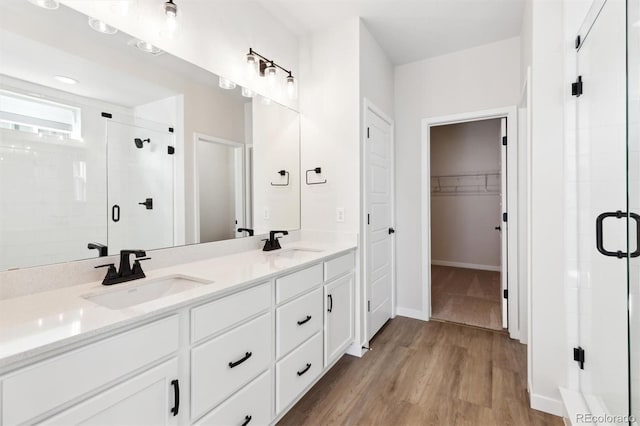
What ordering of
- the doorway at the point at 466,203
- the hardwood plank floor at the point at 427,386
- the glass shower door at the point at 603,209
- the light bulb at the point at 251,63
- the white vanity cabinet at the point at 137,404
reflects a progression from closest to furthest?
the white vanity cabinet at the point at 137,404 < the glass shower door at the point at 603,209 < the hardwood plank floor at the point at 427,386 < the light bulb at the point at 251,63 < the doorway at the point at 466,203

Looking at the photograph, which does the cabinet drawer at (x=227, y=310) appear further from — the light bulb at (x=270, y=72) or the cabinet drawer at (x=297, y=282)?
the light bulb at (x=270, y=72)

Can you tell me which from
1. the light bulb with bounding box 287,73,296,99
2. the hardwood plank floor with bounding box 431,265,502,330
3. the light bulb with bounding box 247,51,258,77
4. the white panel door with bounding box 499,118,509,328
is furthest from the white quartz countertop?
the hardwood plank floor with bounding box 431,265,502,330

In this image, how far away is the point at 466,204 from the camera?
5.53 metres

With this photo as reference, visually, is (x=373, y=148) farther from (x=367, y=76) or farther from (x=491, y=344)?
(x=491, y=344)

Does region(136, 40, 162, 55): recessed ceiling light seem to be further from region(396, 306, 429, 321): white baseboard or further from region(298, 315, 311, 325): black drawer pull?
region(396, 306, 429, 321): white baseboard

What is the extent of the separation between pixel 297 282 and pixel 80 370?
104 centimetres

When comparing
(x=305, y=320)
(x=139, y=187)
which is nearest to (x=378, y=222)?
(x=305, y=320)

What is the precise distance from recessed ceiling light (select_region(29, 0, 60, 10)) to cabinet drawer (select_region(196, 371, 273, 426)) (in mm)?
1758

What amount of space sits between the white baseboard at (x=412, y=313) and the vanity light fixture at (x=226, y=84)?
2.70 m

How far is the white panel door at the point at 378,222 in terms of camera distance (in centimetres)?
269

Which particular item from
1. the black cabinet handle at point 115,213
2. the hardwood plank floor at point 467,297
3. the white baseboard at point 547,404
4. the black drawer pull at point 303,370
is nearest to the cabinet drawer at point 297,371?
the black drawer pull at point 303,370

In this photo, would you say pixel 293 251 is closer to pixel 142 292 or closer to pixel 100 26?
pixel 142 292

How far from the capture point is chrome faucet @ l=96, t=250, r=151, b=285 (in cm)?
134

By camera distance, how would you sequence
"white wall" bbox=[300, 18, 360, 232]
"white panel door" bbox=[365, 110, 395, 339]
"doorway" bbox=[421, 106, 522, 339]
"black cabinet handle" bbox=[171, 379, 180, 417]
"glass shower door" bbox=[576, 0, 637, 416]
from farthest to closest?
"doorway" bbox=[421, 106, 522, 339] → "white panel door" bbox=[365, 110, 395, 339] → "white wall" bbox=[300, 18, 360, 232] → "glass shower door" bbox=[576, 0, 637, 416] → "black cabinet handle" bbox=[171, 379, 180, 417]
